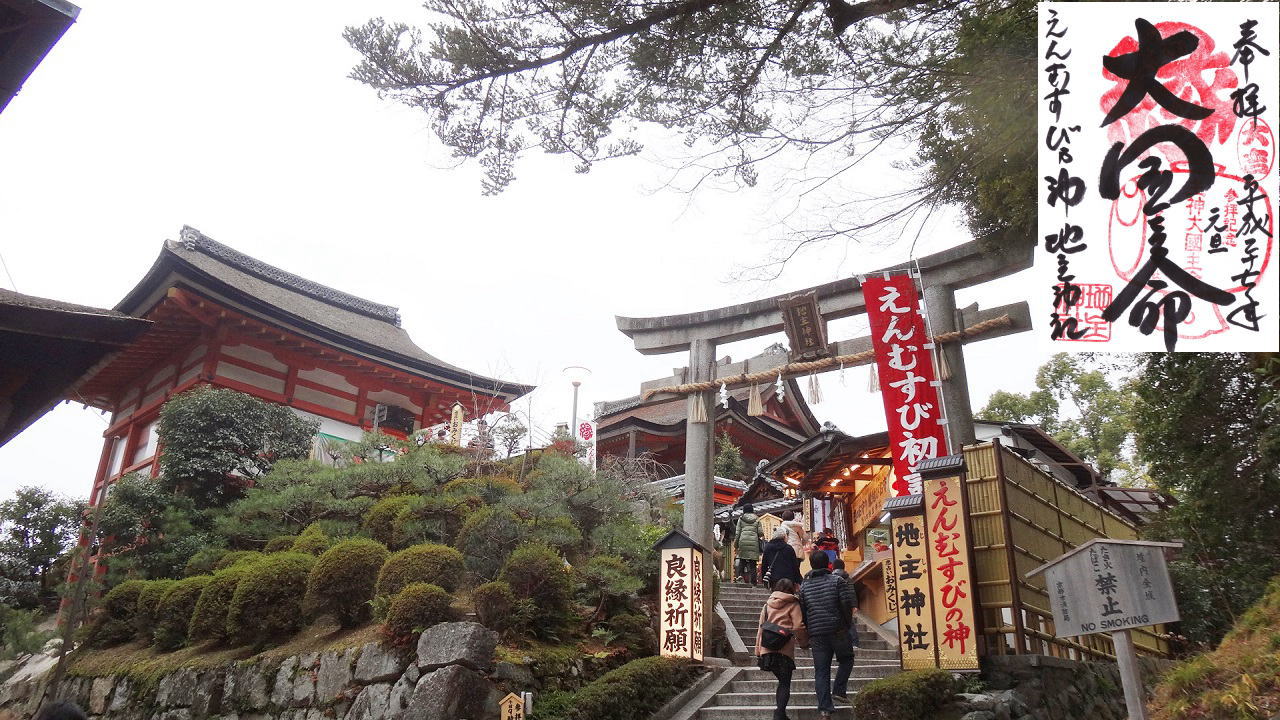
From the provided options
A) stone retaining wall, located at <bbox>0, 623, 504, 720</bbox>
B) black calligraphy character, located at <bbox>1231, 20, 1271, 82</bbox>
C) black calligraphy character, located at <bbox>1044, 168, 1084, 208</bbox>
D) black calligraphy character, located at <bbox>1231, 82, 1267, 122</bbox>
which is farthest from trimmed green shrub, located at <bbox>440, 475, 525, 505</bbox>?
black calligraphy character, located at <bbox>1231, 20, 1271, 82</bbox>

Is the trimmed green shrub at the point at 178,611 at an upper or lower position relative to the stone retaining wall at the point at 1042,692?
upper

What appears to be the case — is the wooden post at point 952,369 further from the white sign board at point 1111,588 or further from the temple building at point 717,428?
the temple building at point 717,428

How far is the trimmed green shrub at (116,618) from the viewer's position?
40.1 feet

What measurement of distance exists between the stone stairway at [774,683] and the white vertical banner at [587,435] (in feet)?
16.9

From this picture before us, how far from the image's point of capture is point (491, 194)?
755 cm

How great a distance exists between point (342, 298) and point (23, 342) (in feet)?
65.9

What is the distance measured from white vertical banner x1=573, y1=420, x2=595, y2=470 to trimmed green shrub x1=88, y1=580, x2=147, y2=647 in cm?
811

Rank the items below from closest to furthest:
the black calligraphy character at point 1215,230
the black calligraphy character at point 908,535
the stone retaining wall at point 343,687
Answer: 1. the black calligraphy character at point 1215,230
2. the stone retaining wall at point 343,687
3. the black calligraphy character at point 908,535

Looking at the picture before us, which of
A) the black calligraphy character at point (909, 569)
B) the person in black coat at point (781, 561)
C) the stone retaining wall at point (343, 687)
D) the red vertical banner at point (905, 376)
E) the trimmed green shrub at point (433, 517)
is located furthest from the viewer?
the person in black coat at point (781, 561)

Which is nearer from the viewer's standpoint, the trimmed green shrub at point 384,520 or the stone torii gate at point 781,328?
the stone torii gate at point 781,328

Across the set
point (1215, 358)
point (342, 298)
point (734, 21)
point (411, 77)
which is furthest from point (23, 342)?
point (342, 298)

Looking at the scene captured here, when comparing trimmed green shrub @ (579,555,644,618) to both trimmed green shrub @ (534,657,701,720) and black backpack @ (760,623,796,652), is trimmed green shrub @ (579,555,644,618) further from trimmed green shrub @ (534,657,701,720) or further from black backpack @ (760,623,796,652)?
black backpack @ (760,623,796,652)

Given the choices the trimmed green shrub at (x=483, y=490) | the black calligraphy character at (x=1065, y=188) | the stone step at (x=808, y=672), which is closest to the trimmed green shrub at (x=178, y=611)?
the trimmed green shrub at (x=483, y=490)

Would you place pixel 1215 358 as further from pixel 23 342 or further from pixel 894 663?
pixel 23 342
